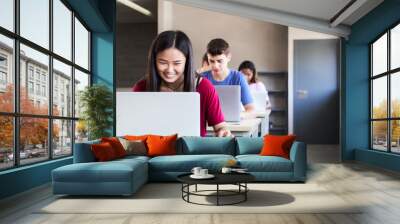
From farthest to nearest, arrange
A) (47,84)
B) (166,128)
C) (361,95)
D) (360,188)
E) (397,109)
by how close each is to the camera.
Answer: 1. (361,95)
2. (397,109)
3. (166,128)
4. (47,84)
5. (360,188)

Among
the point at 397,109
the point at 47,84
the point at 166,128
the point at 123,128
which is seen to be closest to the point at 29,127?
the point at 47,84

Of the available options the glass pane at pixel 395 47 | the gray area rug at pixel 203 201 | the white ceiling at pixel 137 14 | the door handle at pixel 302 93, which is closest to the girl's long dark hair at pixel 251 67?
the door handle at pixel 302 93

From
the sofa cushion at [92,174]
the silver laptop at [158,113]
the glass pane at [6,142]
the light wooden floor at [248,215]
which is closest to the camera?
the light wooden floor at [248,215]

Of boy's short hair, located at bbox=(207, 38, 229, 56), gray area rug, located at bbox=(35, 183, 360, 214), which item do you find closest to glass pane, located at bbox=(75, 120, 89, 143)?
gray area rug, located at bbox=(35, 183, 360, 214)

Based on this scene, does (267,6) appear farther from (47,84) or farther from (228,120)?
(47,84)

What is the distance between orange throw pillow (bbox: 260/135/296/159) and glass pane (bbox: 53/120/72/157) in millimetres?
3196

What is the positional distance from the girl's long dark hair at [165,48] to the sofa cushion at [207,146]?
142cm

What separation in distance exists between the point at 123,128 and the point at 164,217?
3.44 metres

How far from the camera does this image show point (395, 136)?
25.1 ft

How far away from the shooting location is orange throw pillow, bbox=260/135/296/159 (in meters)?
5.95

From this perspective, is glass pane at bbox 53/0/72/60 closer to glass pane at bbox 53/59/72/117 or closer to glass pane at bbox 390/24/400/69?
glass pane at bbox 53/59/72/117

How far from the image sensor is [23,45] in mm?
5379

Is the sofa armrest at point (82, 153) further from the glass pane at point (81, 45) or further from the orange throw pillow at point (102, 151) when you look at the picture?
the glass pane at point (81, 45)

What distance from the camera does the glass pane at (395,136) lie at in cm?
750
